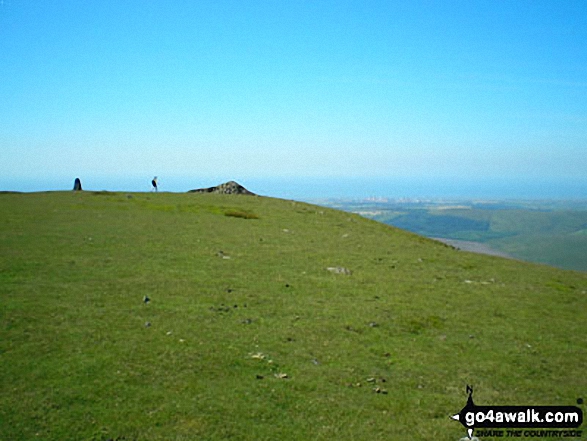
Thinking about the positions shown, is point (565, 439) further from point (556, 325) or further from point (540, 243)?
point (540, 243)

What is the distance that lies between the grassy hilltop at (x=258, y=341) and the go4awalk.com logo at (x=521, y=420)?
1.01 feet

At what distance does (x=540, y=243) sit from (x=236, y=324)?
487 feet

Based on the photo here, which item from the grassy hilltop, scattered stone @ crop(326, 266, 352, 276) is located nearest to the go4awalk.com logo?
the grassy hilltop

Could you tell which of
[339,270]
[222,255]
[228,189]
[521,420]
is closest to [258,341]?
[521,420]

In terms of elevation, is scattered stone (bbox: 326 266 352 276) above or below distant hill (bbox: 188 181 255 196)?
below

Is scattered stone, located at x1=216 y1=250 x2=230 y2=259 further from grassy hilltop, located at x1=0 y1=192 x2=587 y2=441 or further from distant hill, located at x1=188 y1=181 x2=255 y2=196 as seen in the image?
distant hill, located at x1=188 y1=181 x2=255 y2=196

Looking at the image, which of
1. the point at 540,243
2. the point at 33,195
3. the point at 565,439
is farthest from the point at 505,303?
the point at 540,243

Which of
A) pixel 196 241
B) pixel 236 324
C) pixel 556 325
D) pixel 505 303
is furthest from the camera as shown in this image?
pixel 196 241

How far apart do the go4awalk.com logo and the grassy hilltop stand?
31 centimetres

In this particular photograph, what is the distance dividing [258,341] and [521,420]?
5.78m

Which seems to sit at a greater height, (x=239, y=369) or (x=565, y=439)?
(x=239, y=369)

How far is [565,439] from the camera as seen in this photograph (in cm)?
833

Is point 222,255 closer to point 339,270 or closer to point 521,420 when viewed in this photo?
point 339,270

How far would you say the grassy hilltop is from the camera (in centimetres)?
795
